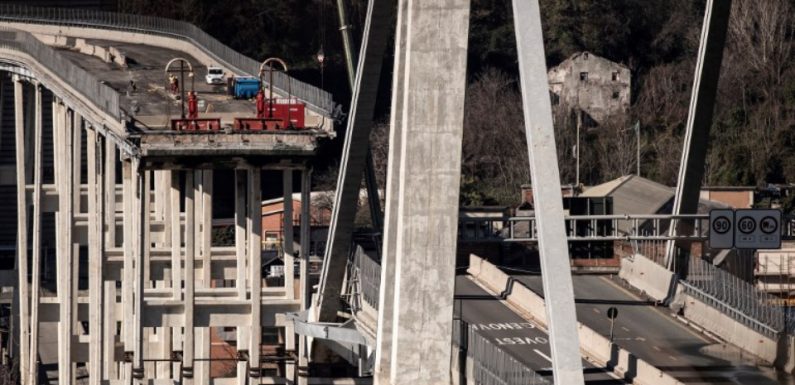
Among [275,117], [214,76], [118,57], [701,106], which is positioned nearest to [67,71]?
[214,76]

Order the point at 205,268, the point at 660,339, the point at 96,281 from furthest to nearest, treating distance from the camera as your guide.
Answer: the point at 96,281 < the point at 205,268 < the point at 660,339

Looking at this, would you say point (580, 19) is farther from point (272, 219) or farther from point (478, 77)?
point (272, 219)

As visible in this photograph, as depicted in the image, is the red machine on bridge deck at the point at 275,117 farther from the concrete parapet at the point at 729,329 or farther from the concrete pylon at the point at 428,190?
the concrete pylon at the point at 428,190

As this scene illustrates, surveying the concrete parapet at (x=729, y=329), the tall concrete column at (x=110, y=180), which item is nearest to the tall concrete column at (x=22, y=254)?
the tall concrete column at (x=110, y=180)

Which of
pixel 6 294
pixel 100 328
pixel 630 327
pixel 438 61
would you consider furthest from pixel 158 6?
pixel 438 61

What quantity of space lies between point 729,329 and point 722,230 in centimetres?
297

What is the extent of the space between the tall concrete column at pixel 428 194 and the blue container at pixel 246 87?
119 ft

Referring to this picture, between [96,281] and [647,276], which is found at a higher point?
[647,276]

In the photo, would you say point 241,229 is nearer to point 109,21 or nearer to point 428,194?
point 428,194

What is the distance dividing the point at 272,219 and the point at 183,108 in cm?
4023

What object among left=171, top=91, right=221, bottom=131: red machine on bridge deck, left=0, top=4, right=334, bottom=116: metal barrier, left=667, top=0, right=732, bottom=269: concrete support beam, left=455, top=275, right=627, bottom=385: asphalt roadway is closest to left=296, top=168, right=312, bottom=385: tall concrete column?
left=171, top=91, right=221, bottom=131: red machine on bridge deck

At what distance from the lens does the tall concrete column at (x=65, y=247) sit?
75.4 meters

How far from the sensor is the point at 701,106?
67.8 metres

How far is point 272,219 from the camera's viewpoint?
10938 cm
